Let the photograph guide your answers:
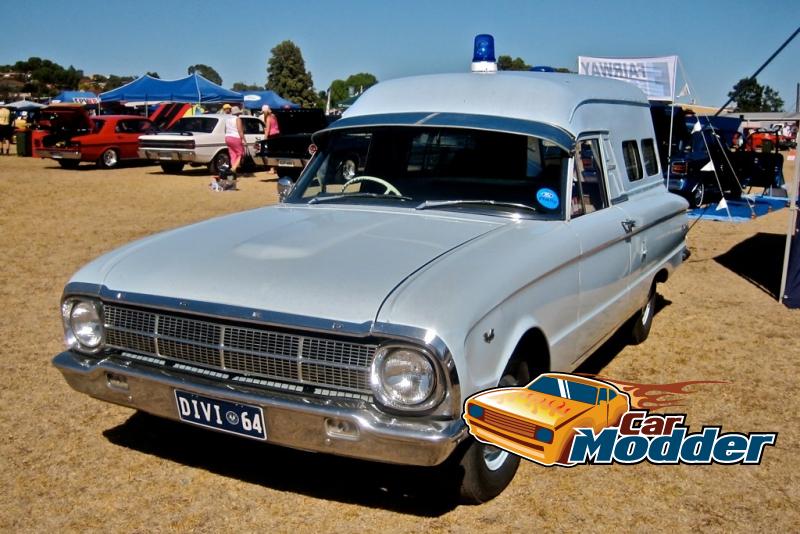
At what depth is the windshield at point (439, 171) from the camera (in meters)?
4.22

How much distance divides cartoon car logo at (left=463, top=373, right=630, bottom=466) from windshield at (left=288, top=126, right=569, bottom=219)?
1149 millimetres

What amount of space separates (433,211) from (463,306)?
4.49 ft

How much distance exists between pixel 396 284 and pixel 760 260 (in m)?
7.89

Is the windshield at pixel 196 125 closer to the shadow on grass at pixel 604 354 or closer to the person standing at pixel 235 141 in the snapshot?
the person standing at pixel 235 141

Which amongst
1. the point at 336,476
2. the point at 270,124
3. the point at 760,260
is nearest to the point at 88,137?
the point at 270,124

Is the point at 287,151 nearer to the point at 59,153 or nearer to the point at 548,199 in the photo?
the point at 59,153

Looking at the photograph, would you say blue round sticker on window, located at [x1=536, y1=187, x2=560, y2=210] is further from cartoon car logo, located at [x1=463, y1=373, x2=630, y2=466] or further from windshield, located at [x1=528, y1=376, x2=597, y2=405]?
cartoon car logo, located at [x1=463, y1=373, x2=630, y2=466]

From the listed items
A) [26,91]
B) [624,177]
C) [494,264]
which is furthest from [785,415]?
[26,91]

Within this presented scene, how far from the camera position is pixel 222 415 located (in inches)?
124

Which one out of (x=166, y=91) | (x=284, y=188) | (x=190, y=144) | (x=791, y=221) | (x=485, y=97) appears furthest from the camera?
(x=166, y=91)

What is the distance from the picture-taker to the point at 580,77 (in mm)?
5254

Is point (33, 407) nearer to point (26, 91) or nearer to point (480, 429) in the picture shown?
point (480, 429)

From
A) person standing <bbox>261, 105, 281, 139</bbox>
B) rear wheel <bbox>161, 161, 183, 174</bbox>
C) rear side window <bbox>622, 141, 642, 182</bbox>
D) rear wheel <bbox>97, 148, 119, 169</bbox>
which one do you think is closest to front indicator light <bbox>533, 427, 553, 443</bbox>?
rear side window <bbox>622, 141, 642, 182</bbox>

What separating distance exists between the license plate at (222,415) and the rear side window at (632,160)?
10.9ft
